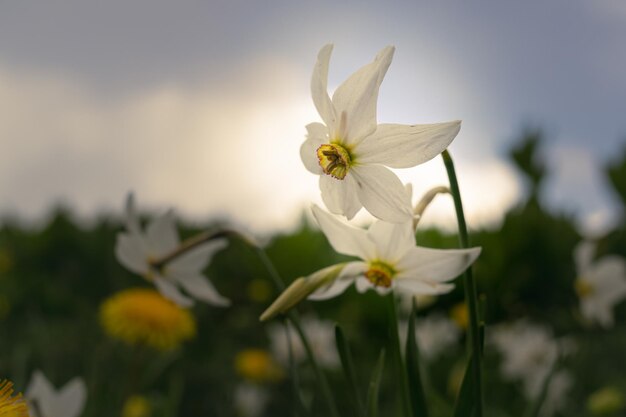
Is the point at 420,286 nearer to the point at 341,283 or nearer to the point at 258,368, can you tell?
the point at 341,283

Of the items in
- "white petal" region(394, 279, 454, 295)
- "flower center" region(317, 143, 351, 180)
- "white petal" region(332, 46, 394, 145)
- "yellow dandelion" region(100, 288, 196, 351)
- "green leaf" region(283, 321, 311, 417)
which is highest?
"white petal" region(332, 46, 394, 145)

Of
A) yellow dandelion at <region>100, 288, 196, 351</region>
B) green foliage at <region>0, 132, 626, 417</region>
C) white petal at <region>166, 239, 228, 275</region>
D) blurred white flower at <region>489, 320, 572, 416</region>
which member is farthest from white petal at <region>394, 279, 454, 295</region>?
yellow dandelion at <region>100, 288, 196, 351</region>

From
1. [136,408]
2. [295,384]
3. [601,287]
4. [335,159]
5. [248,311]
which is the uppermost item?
[335,159]

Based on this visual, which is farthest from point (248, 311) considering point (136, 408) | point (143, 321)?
point (136, 408)

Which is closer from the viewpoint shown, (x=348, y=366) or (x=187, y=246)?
(x=348, y=366)

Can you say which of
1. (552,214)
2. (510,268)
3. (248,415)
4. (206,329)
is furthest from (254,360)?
(552,214)

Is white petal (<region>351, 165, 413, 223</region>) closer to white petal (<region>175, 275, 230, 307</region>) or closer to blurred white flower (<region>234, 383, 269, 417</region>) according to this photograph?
white petal (<region>175, 275, 230, 307</region>)
